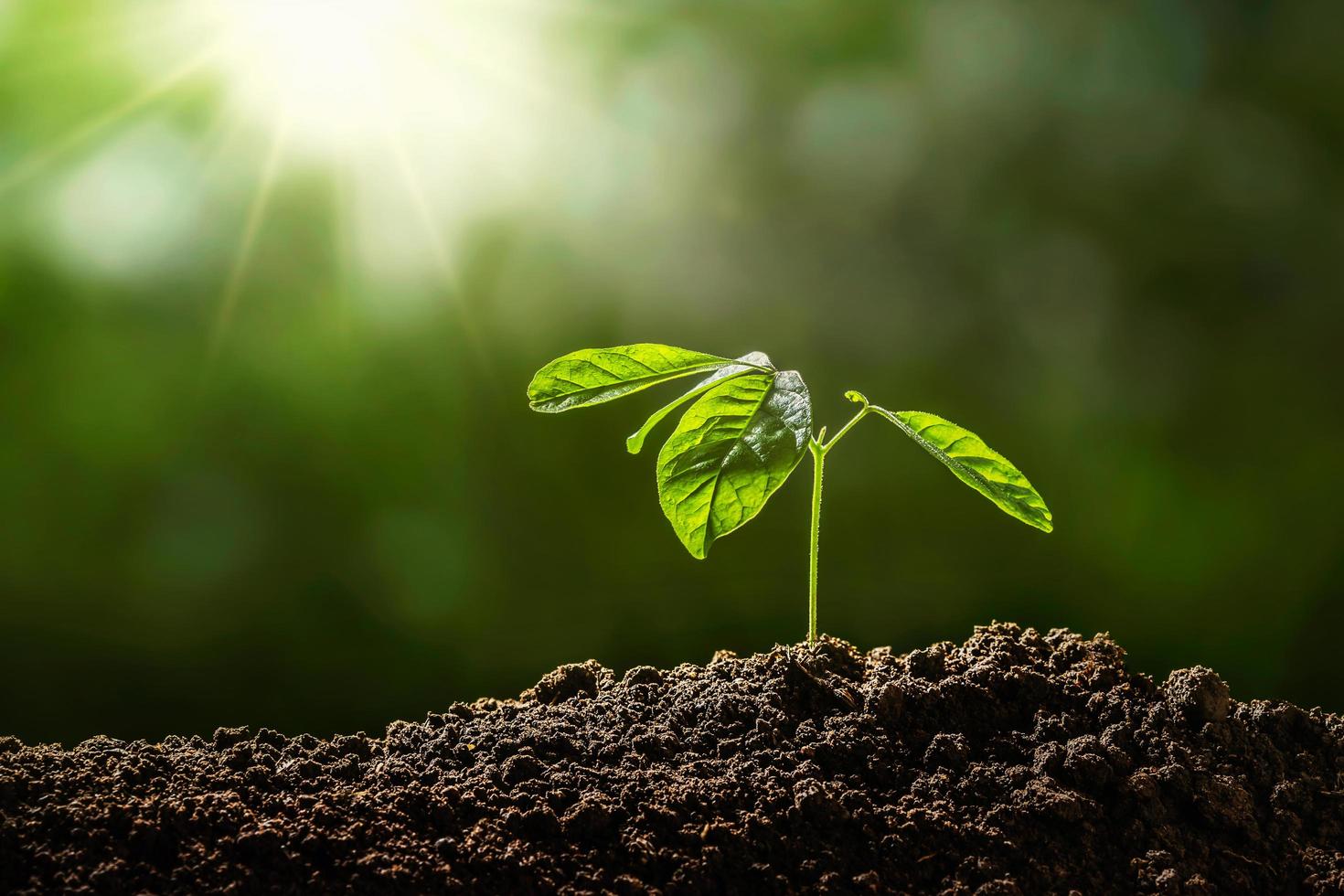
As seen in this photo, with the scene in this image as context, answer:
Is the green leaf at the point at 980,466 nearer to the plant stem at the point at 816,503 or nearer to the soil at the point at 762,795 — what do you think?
the plant stem at the point at 816,503

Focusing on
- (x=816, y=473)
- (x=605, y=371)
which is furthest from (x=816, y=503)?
(x=605, y=371)

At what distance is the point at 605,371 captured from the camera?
4.43 ft

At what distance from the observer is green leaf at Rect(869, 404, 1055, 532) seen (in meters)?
1.30

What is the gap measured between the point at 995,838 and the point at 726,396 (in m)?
0.54

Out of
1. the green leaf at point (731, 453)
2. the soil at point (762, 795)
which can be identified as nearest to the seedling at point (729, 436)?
the green leaf at point (731, 453)

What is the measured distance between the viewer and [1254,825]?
3.90 feet

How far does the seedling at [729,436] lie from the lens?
4.09 feet

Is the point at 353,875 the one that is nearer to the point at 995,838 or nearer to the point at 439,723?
the point at 439,723

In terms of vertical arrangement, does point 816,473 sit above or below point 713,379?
below

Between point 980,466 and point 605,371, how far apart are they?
0.45 metres

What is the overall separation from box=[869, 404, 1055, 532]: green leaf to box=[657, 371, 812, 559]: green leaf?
0.39 feet

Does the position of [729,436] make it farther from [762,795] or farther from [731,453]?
[762,795]

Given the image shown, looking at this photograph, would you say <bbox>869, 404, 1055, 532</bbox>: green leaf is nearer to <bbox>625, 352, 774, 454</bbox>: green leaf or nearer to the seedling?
the seedling

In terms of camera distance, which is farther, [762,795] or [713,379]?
[713,379]
